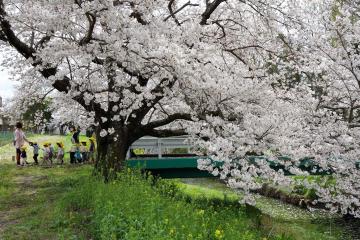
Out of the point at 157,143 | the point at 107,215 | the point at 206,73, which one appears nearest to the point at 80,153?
the point at 157,143

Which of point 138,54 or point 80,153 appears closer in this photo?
point 138,54

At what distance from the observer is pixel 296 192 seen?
17.8 m

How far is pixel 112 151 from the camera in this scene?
39.7 ft

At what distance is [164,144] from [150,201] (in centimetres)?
861

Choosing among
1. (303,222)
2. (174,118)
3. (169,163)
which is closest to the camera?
(174,118)

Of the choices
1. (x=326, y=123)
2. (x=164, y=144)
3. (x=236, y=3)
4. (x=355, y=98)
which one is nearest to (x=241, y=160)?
(x=326, y=123)

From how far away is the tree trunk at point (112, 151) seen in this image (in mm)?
11695

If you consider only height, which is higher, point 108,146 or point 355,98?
point 355,98

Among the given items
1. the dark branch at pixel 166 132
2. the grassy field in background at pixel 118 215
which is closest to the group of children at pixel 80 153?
the grassy field in background at pixel 118 215

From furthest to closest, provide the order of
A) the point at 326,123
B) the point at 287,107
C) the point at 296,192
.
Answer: the point at 296,192 → the point at 287,107 → the point at 326,123

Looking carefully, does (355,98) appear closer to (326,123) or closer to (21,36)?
(326,123)

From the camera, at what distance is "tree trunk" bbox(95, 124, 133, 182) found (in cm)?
1170

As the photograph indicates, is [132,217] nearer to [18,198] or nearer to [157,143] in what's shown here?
[18,198]

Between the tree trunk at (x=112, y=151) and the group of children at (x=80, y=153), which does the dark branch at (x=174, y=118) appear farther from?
the group of children at (x=80, y=153)
